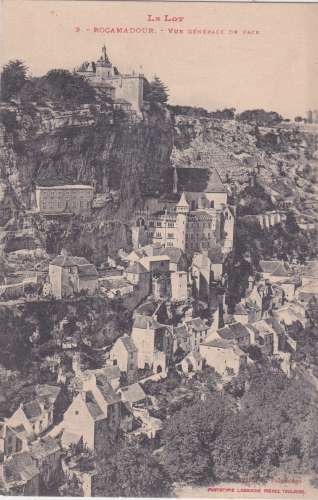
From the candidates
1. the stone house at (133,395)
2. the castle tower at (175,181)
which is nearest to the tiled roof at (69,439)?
the stone house at (133,395)

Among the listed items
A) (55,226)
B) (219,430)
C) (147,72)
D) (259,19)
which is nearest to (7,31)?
(147,72)

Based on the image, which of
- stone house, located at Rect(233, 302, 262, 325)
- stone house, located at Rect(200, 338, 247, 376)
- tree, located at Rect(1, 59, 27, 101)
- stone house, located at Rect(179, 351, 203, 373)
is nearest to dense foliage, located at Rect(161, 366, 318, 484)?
stone house, located at Rect(200, 338, 247, 376)

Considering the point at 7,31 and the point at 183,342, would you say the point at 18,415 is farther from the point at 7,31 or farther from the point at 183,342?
the point at 7,31

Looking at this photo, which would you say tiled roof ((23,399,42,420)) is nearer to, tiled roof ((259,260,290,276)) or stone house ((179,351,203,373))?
stone house ((179,351,203,373))

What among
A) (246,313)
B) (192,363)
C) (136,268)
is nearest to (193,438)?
(192,363)

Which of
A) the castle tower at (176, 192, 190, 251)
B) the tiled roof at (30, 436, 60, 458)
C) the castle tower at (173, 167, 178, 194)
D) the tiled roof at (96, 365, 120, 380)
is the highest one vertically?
the castle tower at (173, 167, 178, 194)

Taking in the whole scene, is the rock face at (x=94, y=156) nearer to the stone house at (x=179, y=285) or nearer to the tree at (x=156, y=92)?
the tree at (x=156, y=92)
